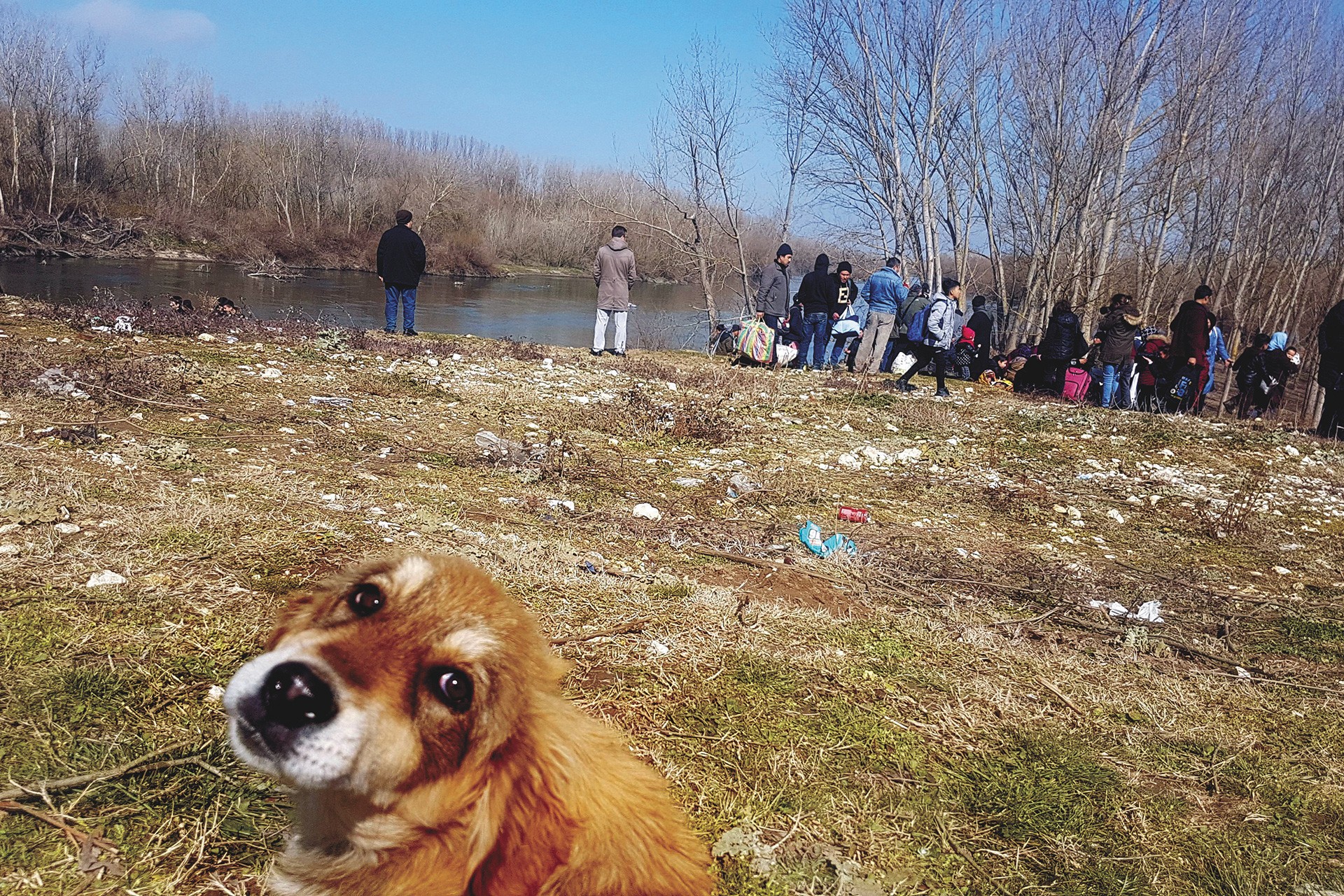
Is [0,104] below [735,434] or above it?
above

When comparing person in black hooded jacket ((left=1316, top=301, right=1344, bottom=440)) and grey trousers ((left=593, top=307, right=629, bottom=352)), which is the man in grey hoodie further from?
person in black hooded jacket ((left=1316, top=301, right=1344, bottom=440))

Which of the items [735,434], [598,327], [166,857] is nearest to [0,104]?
[598,327]

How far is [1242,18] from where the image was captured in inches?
999

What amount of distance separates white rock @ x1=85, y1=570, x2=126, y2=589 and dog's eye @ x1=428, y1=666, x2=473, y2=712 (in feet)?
8.37

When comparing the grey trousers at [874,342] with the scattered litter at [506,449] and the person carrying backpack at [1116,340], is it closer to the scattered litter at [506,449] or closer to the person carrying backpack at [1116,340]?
the person carrying backpack at [1116,340]

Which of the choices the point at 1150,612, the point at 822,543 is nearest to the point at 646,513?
the point at 822,543

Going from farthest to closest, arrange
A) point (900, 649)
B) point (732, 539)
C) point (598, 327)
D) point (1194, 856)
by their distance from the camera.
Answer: point (598, 327)
point (732, 539)
point (900, 649)
point (1194, 856)

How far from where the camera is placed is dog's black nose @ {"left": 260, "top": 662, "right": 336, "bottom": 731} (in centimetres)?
172

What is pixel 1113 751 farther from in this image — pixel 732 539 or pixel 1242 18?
pixel 1242 18

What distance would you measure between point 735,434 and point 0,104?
66503 mm

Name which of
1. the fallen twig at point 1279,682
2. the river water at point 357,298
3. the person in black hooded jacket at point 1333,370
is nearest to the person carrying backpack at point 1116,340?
the person in black hooded jacket at point 1333,370

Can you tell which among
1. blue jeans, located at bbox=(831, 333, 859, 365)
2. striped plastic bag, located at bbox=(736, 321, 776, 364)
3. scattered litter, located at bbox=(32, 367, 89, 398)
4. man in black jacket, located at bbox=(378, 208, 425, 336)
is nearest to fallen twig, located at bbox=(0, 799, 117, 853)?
scattered litter, located at bbox=(32, 367, 89, 398)

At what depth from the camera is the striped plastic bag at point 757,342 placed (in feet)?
60.4

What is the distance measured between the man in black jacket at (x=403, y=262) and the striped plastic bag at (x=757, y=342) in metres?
7.09
